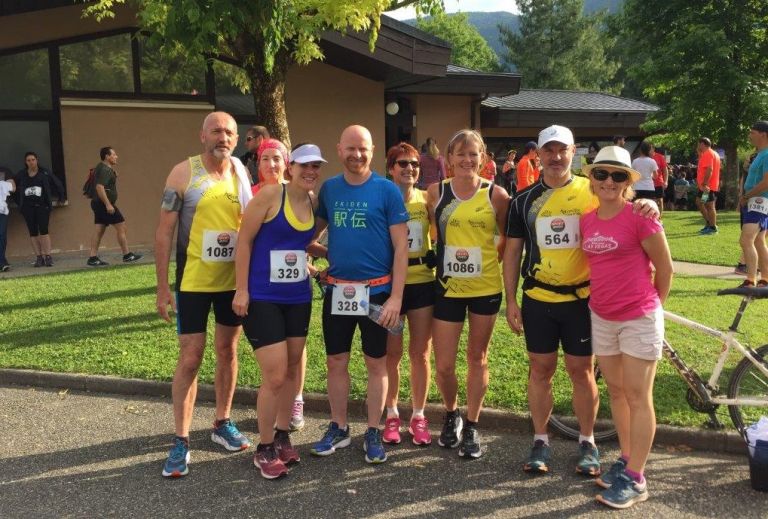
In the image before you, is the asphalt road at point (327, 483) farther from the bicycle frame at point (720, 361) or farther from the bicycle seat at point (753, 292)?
the bicycle seat at point (753, 292)

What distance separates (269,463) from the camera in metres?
3.86

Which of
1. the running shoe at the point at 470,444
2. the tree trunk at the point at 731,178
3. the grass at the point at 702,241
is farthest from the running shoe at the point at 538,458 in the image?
the tree trunk at the point at 731,178

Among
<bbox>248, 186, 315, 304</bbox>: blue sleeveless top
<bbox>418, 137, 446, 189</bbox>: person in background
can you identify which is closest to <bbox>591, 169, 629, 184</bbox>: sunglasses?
<bbox>248, 186, 315, 304</bbox>: blue sleeveless top

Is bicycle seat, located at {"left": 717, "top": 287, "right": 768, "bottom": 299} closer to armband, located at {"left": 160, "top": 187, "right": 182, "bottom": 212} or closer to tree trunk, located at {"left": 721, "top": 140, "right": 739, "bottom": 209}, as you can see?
armband, located at {"left": 160, "top": 187, "right": 182, "bottom": 212}

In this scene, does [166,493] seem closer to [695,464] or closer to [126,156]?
[695,464]

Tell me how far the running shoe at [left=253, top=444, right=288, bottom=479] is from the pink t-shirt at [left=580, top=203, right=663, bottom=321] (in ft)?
6.90

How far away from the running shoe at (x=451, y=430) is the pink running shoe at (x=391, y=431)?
29 cm

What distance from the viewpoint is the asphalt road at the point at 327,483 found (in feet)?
11.4

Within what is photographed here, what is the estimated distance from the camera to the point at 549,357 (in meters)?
3.81

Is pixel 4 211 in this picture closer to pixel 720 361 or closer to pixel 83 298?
pixel 83 298

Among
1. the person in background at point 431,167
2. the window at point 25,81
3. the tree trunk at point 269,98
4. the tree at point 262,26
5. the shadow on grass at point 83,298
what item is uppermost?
the window at point 25,81

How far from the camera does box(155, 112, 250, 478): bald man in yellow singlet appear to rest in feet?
12.9

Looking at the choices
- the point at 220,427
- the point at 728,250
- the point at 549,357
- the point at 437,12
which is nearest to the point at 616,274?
the point at 549,357

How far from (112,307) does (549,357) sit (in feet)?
19.9
